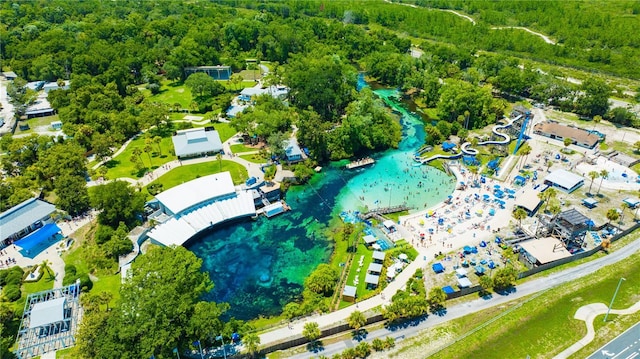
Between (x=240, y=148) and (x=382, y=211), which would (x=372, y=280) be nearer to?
(x=382, y=211)

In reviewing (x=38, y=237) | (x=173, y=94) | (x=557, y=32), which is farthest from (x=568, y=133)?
(x=173, y=94)

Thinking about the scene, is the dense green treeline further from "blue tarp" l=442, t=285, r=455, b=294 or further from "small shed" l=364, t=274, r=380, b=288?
"small shed" l=364, t=274, r=380, b=288

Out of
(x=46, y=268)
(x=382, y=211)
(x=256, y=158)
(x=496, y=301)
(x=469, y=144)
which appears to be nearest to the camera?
(x=496, y=301)

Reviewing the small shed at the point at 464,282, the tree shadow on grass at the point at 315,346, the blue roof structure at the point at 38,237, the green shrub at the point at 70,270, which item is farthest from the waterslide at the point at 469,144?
the blue roof structure at the point at 38,237

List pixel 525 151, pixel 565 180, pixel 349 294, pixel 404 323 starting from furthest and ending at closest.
→ 1. pixel 525 151
2. pixel 565 180
3. pixel 349 294
4. pixel 404 323

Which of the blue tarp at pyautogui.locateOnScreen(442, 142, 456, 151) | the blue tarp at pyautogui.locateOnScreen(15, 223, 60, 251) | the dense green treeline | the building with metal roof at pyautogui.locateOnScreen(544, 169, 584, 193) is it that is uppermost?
the dense green treeline

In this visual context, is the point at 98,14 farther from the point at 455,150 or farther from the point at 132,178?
the point at 455,150

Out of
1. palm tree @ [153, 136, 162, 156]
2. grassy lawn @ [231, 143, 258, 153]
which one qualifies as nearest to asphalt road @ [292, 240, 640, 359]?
grassy lawn @ [231, 143, 258, 153]
